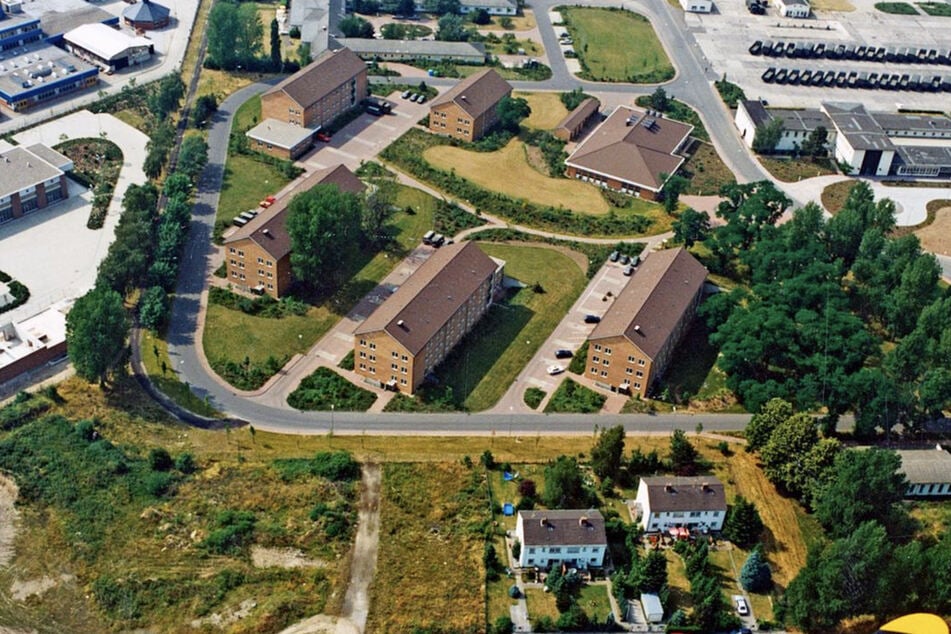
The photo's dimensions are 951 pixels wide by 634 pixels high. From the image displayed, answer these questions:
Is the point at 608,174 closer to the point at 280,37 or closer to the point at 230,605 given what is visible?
the point at 280,37

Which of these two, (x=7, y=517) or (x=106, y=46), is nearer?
(x=7, y=517)

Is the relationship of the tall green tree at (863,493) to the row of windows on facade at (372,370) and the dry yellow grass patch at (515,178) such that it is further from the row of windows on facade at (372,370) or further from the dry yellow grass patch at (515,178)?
the dry yellow grass patch at (515,178)

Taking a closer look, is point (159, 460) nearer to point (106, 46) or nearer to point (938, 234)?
point (106, 46)

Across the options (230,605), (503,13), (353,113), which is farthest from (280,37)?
(230,605)

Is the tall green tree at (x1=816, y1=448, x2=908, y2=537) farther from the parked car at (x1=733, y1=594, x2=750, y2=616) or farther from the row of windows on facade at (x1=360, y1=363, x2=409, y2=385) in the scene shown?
the row of windows on facade at (x1=360, y1=363, x2=409, y2=385)

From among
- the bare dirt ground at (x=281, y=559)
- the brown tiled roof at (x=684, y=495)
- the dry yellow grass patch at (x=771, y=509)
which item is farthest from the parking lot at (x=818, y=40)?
the bare dirt ground at (x=281, y=559)

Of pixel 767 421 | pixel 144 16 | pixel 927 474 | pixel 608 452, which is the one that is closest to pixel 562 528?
pixel 608 452

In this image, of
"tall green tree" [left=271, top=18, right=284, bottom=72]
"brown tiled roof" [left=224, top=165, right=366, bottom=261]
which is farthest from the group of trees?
"tall green tree" [left=271, top=18, right=284, bottom=72]
